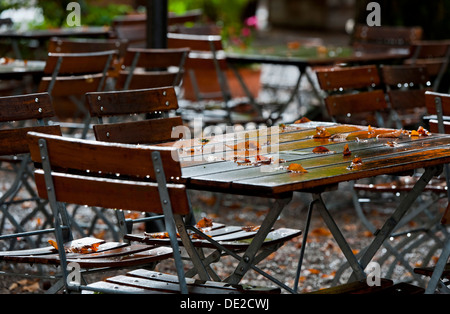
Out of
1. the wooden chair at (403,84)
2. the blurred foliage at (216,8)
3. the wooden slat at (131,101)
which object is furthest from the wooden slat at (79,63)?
the blurred foliage at (216,8)

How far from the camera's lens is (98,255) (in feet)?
11.3

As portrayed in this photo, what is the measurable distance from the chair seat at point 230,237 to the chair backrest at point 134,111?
47 centimetres

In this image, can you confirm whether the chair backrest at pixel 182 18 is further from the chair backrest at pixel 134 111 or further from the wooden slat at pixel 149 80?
the chair backrest at pixel 134 111

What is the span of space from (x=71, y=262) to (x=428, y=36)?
26.2 feet

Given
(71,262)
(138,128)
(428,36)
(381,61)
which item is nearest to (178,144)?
(138,128)

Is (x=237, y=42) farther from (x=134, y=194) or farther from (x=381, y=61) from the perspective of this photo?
(x=134, y=194)

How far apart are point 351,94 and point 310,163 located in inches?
71.3

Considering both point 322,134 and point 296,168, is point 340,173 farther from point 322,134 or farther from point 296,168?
point 322,134

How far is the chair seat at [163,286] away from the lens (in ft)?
9.92

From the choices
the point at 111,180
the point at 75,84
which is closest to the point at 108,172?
the point at 111,180

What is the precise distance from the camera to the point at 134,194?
9.30 ft

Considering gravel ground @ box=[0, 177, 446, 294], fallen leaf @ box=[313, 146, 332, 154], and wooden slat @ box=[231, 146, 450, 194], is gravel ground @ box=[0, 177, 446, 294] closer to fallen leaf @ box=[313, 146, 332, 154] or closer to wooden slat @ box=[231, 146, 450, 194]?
fallen leaf @ box=[313, 146, 332, 154]

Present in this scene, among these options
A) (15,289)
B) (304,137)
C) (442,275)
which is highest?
(304,137)

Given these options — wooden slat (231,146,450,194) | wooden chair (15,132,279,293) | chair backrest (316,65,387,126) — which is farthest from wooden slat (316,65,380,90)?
wooden chair (15,132,279,293)
